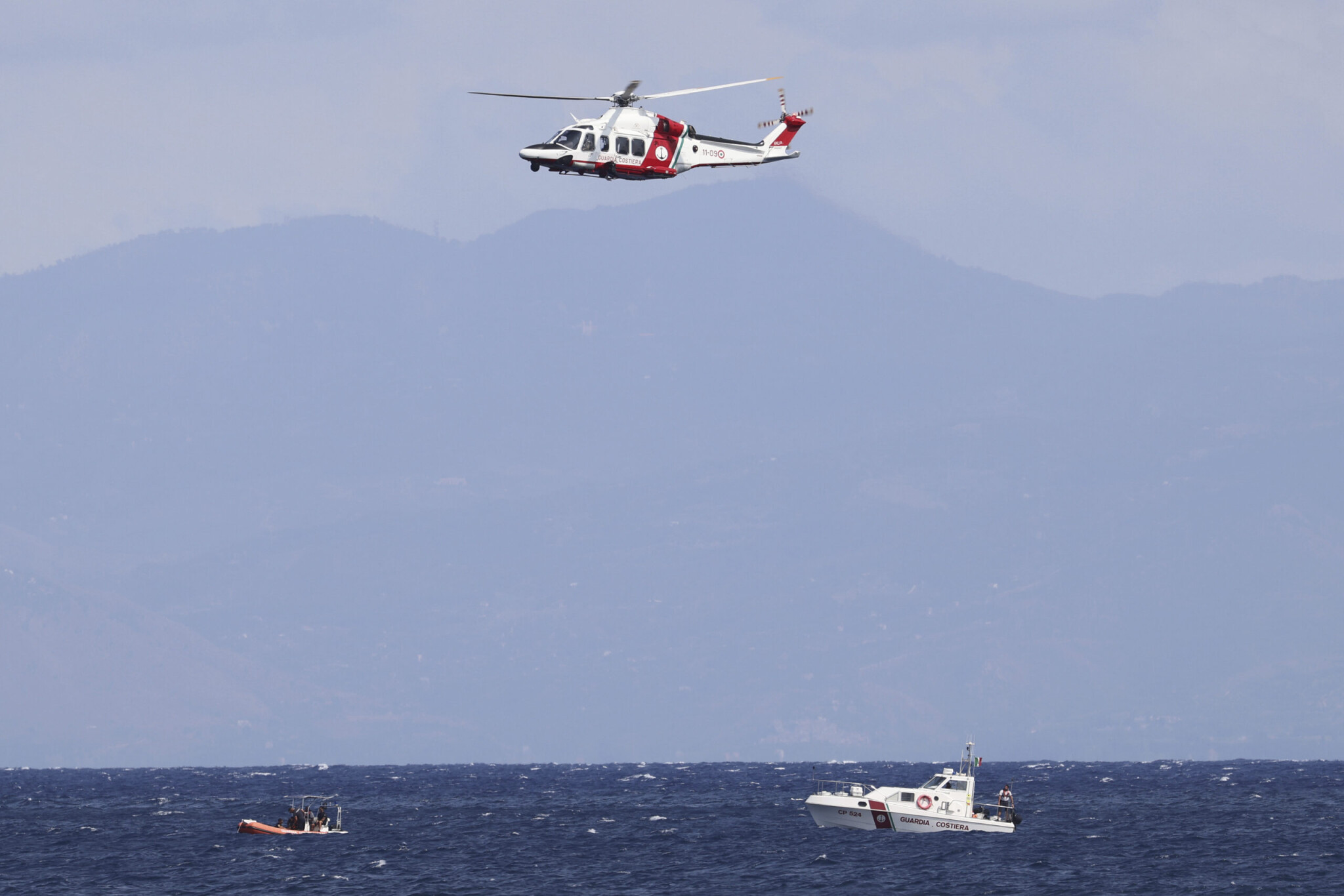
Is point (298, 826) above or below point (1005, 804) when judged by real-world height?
below

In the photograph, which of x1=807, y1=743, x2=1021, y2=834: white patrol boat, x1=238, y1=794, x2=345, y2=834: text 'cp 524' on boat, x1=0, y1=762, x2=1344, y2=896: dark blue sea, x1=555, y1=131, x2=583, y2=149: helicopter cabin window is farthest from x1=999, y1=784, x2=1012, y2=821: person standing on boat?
x1=555, y1=131, x2=583, y2=149: helicopter cabin window

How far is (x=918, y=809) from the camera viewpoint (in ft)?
358

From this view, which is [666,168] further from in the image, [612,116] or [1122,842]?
[1122,842]

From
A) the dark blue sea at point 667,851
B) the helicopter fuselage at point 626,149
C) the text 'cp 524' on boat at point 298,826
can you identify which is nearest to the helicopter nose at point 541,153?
the helicopter fuselage at point 626,149

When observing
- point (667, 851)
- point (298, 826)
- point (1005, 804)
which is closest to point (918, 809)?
point (1005, 804)

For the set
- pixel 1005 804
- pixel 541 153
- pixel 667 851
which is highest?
pixel 541 153

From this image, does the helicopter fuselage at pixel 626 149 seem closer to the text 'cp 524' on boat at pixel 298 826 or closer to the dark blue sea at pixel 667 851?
the dark blue sea at pixel 667 851

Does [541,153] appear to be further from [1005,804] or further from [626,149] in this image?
[1005,804]

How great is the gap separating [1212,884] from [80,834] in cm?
7526

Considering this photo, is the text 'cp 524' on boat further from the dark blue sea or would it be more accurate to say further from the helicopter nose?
the helicopter nose

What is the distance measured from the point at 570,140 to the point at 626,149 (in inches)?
110

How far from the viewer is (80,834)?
125 metres

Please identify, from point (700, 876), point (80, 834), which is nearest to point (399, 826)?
point (80, 834)

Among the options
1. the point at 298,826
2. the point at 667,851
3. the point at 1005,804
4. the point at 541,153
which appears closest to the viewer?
the point at 541,153
